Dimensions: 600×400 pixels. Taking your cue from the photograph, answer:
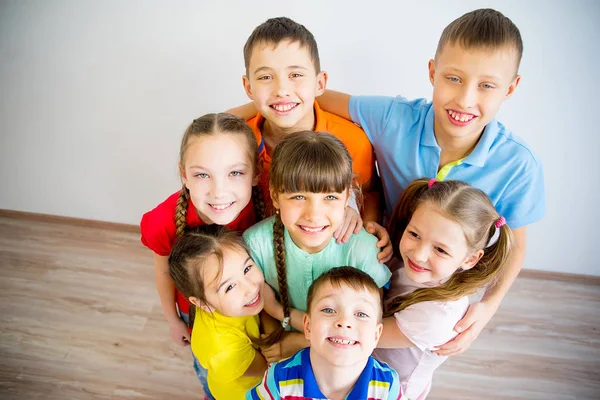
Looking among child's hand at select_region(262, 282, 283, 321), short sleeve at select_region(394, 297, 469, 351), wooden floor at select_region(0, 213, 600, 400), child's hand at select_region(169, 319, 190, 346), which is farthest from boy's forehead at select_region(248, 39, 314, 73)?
wooden floor at select_region(0, 213, 600, 400)

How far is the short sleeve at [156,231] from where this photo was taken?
3.89 feet

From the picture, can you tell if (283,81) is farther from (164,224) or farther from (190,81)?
(190,81)

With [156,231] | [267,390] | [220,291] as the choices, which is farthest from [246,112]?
[267,390]

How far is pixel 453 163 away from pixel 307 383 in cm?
66

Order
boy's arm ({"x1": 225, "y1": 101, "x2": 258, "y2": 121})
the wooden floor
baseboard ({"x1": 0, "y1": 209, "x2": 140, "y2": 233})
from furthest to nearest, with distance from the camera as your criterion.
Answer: baseboard ({"x1": 0, "y1": 209, "x2": 140, "y2": 233}) → the wooden floor → boy's arm ({"x1": 225, "y1": 101, "x2": 258, "y2": 121})

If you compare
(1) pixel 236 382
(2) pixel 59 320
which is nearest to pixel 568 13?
(1) pixel 236 382

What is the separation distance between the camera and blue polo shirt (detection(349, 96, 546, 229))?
1137 millimetres

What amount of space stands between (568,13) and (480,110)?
55 cm

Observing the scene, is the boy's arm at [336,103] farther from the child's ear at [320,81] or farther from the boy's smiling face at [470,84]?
the boy's smiling face at [470,84]

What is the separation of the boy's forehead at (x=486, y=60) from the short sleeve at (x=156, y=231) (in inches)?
32.2

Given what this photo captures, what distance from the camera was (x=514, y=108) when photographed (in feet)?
4.82

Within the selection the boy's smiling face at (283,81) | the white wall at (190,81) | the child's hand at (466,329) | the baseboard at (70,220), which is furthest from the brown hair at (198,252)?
the baseboard at (70,220)

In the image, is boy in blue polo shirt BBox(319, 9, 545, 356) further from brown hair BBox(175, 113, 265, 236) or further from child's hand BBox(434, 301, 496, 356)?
brown hair BBox(175, 113, 265, 236)

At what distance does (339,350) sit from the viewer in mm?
969
